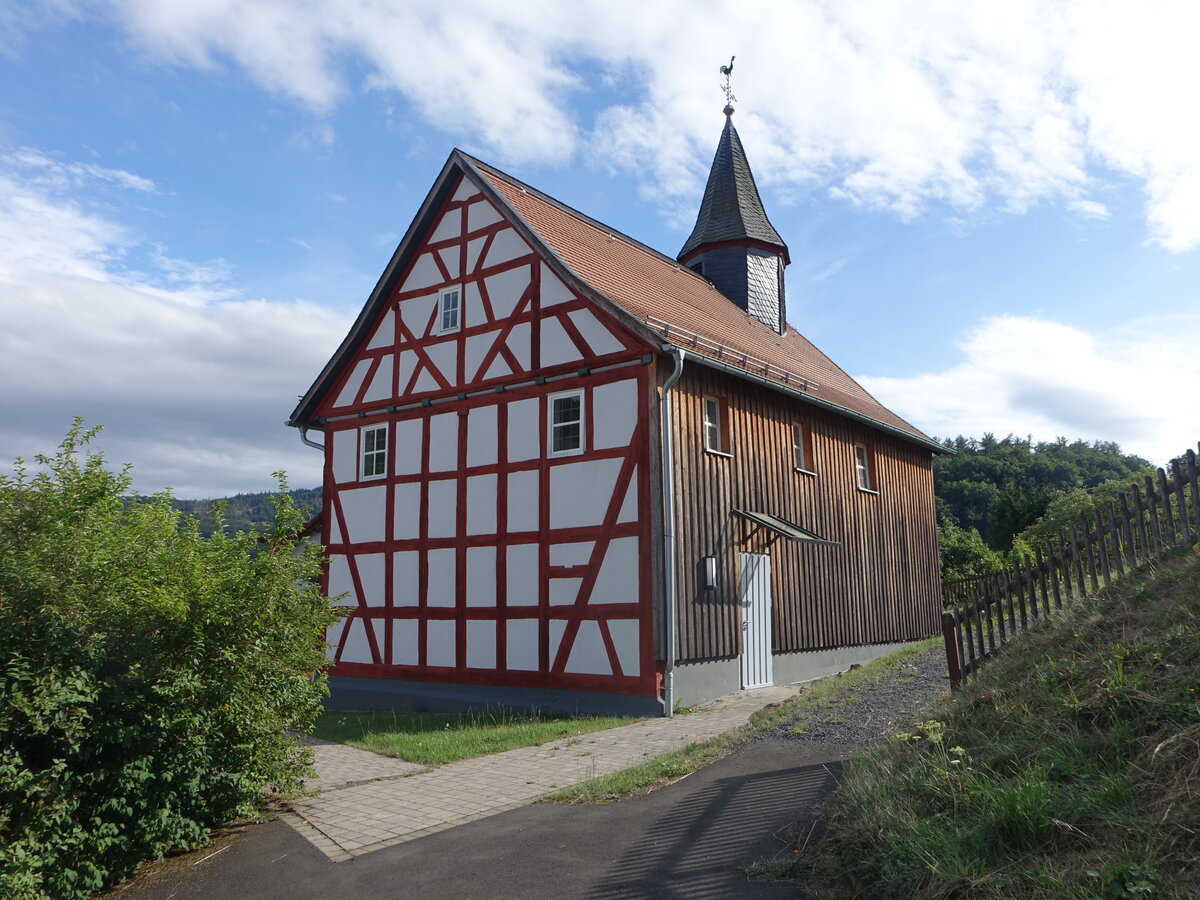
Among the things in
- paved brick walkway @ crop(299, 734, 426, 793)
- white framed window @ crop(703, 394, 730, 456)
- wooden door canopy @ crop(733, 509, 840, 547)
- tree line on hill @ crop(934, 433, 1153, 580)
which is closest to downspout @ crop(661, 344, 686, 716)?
white framed window @ crop(703, 394, 730, 456)

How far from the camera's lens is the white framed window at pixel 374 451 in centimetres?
1791

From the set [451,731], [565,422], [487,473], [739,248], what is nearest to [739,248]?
[739,248]

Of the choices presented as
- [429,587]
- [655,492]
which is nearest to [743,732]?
[655,492]

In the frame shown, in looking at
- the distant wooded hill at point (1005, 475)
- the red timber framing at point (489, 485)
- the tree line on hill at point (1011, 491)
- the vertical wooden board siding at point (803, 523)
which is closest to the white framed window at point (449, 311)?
the red timber framing at point (489, 485)

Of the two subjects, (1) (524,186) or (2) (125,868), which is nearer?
(2) (125,868)

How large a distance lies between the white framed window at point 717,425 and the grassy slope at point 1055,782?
8421 mm

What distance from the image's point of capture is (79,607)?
6.45m

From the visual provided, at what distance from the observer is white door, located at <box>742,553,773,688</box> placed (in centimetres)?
1509

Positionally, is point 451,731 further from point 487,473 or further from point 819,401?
point 819,401

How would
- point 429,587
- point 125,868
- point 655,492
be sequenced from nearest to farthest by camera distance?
1. point 125,868
2. point 655,492
3. point 429,587

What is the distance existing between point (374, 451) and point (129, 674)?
11.8 m

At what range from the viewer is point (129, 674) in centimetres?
643

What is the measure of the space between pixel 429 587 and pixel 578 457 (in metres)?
4.02

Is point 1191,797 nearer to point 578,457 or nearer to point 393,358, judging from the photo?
point 578,457
